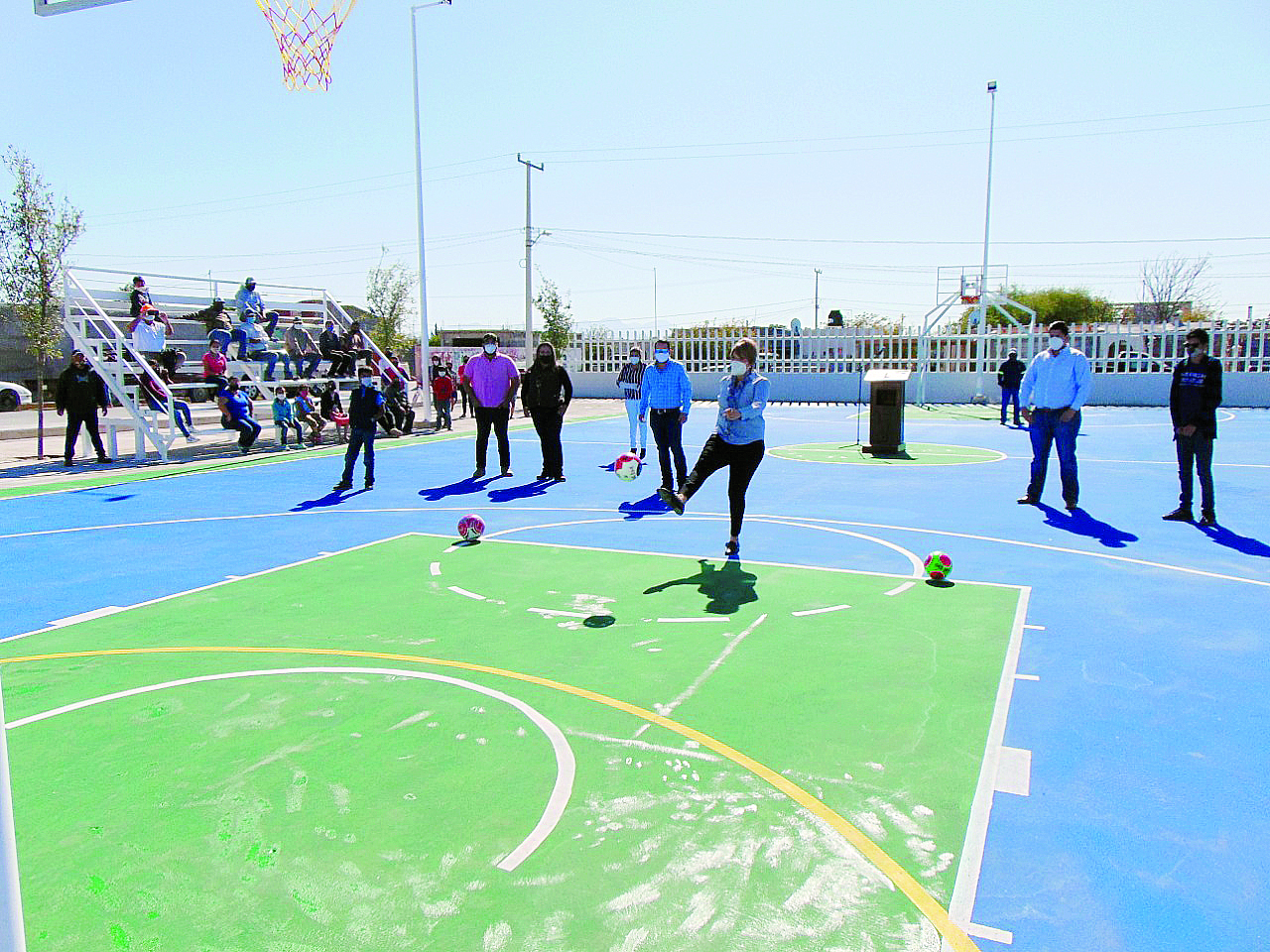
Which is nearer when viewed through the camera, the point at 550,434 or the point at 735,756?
the point at 735,756

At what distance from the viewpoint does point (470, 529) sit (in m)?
8.86

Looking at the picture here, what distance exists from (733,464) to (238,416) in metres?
12.4

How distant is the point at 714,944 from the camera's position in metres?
2.86

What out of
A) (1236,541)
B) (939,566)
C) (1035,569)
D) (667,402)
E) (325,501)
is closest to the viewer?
(939,566)

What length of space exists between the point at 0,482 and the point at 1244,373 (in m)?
33.1

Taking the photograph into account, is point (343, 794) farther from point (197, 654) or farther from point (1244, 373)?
Result: point (1244, 373)

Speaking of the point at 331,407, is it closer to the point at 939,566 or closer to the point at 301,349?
the point at 301,349

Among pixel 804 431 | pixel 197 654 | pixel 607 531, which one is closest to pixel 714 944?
pixel 197 654

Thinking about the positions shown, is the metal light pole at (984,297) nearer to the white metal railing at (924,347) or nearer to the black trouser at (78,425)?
the white metal railing at (924,347)

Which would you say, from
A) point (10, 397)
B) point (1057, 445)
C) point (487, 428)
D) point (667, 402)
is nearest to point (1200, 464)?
point (1057, 445)

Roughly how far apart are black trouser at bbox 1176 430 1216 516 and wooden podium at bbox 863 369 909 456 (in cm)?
625

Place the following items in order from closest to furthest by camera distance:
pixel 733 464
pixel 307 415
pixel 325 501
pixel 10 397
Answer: pixel 733 464 → pixel 325 501 → pixel 307 415 → pixel 10 397

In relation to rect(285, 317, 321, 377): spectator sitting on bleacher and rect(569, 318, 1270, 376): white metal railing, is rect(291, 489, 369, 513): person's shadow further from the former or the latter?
rect(569, 318, 1270, 376): white metal railing

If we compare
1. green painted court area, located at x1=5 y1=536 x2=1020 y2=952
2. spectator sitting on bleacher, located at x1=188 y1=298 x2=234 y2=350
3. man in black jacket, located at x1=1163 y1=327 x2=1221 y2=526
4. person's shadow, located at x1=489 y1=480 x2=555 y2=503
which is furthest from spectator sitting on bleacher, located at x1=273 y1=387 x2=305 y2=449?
man in black jacket, located at x1=1163 y1=327 x2=1221 y2=526
